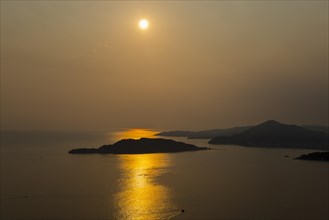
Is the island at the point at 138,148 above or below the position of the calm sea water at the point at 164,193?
above

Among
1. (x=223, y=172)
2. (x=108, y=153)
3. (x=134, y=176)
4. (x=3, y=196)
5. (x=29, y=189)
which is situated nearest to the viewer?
(x=3, y=196)

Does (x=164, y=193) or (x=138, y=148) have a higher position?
(x=138, y=148)

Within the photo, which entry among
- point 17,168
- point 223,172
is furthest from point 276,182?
point 17,168

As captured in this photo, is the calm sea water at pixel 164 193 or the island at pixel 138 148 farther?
the island at pixel 138 148

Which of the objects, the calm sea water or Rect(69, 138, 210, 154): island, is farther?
Rect(69, 138, 210, 154): island

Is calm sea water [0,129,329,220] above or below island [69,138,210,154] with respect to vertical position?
below

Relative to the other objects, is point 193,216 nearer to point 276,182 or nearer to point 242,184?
point 242,184

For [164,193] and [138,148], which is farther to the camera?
[138,148]

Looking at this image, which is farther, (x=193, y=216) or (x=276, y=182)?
(x=276, y=182)
